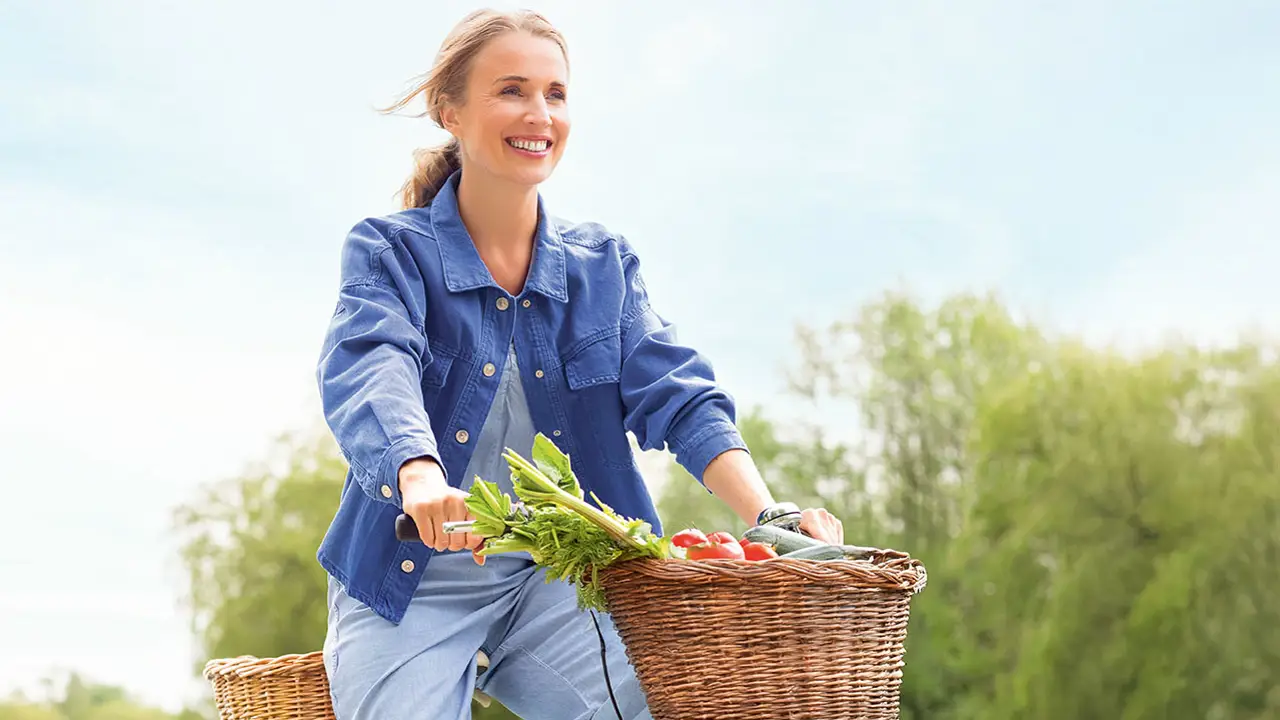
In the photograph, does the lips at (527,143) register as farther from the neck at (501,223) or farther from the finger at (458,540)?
the finger at (458,540)

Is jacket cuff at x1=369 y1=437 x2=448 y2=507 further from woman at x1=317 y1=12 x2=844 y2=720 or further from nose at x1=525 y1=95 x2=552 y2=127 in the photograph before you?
nose at x1=525 y1=95 x2=552 y2=127

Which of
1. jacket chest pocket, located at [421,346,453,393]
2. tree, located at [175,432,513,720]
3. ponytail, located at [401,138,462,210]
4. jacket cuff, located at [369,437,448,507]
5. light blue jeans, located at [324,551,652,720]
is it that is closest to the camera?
jacket cuff, located at [369,437,448,507]

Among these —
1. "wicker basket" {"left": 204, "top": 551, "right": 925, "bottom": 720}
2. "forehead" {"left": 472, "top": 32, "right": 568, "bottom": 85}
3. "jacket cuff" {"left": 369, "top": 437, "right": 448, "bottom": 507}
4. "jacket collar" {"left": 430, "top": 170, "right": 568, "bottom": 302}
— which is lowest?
"wicker basket" {"left": 204, "top": 551, "right": 925, "bottom": 720}

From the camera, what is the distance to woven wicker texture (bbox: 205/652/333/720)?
3.29 metres

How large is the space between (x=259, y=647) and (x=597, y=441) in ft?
48.0

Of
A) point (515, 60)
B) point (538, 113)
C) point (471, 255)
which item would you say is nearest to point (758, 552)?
point (471, 255)

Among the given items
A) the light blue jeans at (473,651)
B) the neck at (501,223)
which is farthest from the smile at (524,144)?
the light blue jeans at (473,651)

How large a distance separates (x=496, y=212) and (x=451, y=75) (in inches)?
13.3

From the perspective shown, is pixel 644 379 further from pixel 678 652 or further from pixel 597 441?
pixel 678 652

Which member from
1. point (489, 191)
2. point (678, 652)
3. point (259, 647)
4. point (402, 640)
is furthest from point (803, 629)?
point (259, 647)

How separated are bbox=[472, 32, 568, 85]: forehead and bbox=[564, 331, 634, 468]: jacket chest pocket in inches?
24.7

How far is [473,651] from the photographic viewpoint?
3037 mm

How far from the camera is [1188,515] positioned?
13461mm

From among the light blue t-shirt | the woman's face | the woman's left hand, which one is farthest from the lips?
the woman's left hand
